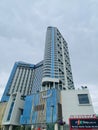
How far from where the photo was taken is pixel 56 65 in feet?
371

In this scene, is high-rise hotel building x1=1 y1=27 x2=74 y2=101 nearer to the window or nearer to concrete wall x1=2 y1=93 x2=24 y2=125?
concrete wall x1=2 y1=93 x2=24 y2=125

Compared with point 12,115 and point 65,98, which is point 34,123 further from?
point 65,98

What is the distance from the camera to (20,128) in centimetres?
5419

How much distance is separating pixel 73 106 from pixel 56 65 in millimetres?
61743

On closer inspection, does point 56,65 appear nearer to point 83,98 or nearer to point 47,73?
point 47,73

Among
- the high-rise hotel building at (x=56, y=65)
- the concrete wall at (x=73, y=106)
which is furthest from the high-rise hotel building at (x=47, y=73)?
the concrete wall at (x=73, y=106)

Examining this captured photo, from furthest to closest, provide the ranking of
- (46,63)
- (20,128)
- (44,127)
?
(46,63)
(20,128)
(44,127)

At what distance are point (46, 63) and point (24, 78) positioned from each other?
27.4 m

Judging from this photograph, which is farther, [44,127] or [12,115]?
[12,115]

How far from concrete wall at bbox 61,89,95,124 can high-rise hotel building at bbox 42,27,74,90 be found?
138 feet

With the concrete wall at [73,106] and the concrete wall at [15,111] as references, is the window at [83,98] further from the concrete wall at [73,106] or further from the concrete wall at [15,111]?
the concrete wall at [15,111]

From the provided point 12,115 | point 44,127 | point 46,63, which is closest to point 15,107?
point 12,115

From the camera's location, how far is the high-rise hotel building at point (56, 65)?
104 metres

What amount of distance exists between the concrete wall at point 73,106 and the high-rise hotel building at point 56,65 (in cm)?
4200
